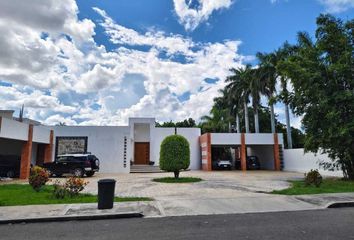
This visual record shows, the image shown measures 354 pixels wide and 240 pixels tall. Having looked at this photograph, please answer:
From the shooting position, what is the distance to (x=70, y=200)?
9.46 meters

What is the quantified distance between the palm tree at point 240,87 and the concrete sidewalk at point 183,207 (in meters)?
24.9

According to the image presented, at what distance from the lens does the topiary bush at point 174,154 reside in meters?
17.2

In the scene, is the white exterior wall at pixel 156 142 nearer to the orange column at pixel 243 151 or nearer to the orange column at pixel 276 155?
the orange column at pixel 243 151

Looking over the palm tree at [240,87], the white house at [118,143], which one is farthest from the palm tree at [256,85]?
the white house at [118,143]

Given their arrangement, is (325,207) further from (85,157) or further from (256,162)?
(256,162)

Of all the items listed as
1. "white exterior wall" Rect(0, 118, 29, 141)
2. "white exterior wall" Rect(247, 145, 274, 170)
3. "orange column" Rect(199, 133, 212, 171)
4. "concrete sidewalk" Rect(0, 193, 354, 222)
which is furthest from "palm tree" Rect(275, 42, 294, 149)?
"white exterior wall" Rect(0, 118, 29, 141)

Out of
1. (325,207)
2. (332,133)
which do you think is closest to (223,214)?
(325,207)

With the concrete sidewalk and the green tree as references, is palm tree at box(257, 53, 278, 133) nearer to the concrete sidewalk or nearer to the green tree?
the green tree

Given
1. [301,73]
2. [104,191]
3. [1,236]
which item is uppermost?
[301,73]

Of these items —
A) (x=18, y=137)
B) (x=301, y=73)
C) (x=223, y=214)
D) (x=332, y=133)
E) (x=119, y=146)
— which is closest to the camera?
(x=223, y=214)

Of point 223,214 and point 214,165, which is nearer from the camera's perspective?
point 223,214

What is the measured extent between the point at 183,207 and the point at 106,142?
19018mm

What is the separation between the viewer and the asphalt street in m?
5.55

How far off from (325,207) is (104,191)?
6.67m
